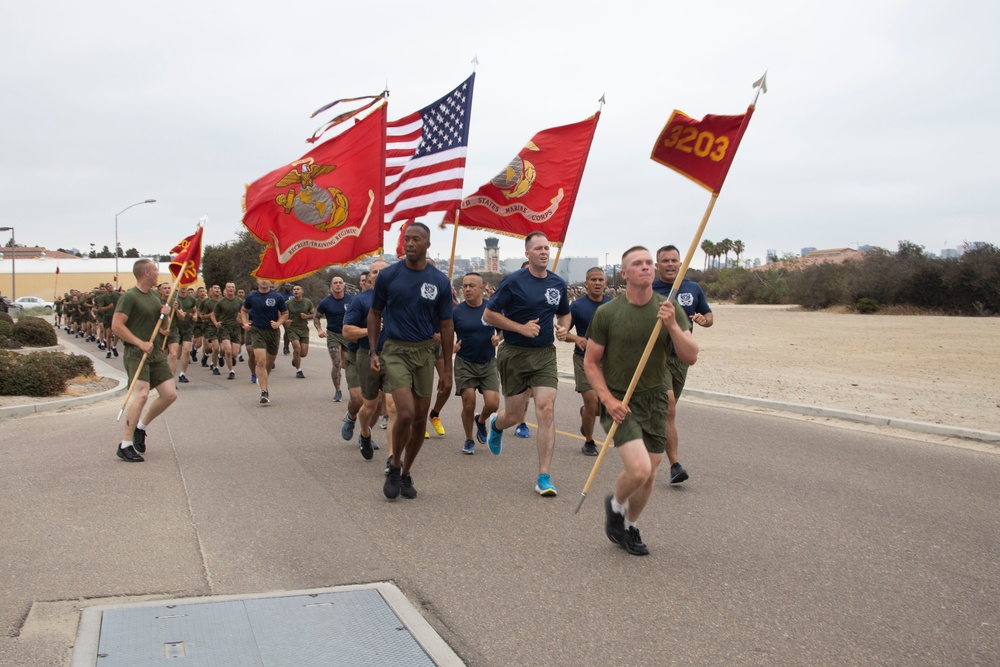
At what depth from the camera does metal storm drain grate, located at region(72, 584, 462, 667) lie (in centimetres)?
376

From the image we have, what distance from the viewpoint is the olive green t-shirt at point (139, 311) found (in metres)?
8.66

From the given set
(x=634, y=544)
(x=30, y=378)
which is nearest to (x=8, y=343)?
(x=30, y=378)

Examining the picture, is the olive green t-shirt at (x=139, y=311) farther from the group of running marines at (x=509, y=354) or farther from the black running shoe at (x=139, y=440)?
the black running shoe at (x=139, y=440)

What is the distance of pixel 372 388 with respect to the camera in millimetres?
8117

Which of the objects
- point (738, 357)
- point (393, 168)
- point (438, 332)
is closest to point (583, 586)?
point (438, 332)

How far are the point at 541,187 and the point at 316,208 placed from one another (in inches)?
115

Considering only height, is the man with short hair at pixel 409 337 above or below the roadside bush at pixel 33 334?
above

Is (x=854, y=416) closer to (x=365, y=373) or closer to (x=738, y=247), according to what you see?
(x=365, y=373)

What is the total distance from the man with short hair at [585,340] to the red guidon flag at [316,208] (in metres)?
2.40

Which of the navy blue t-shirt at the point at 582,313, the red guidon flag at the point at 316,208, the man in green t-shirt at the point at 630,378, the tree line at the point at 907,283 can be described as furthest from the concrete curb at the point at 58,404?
the tree line at the point at 907,283

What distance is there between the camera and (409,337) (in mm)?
6941

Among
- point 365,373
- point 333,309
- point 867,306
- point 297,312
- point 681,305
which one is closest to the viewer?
point 681,305

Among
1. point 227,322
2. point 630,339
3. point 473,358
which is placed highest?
point 630,339

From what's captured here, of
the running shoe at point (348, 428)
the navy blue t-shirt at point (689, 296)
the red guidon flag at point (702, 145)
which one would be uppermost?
the red guidon flag at point (702, 145)
